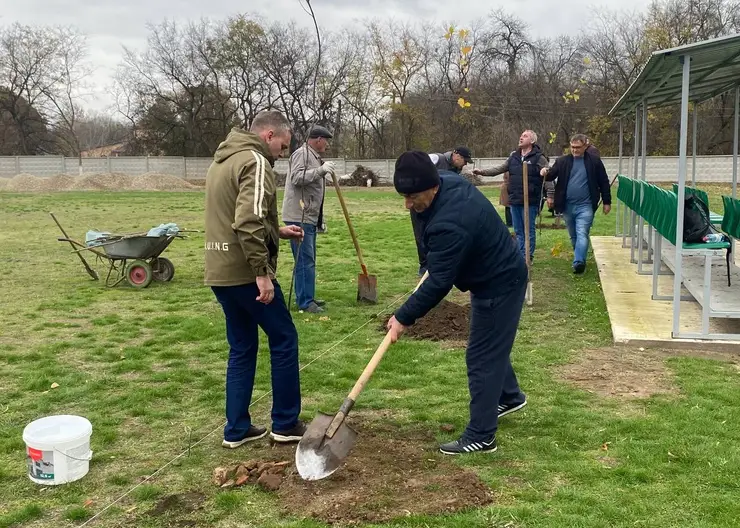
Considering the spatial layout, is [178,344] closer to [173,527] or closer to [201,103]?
[173,527]

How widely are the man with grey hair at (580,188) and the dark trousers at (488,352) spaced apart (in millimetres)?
5740

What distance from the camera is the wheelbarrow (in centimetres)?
918

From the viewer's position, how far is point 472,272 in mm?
3850

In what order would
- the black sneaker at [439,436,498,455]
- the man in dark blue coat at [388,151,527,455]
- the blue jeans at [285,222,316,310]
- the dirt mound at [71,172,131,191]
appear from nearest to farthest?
the man in dark blue coat at [388,151,527,455] < the black sneaker at [439,436,498,455] < the blue jeans at [285,222,316,310] < the dirt mound at [71,172,131,191]

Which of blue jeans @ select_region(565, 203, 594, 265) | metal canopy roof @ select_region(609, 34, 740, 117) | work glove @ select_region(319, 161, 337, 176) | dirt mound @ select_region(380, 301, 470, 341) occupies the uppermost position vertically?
metal canopy roof @ select_region(609, 34, 740, 117)

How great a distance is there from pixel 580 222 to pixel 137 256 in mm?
5923

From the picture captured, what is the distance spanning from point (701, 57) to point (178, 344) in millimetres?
5481

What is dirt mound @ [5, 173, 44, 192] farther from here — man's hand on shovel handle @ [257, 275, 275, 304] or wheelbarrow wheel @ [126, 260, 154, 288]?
man's hand on shovel handle @ [257, 275, 275, 304]

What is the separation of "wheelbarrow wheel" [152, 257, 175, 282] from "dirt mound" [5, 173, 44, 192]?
30.2 m

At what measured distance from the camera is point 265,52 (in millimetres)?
48031

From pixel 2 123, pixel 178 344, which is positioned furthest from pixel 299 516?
pixel 2 123

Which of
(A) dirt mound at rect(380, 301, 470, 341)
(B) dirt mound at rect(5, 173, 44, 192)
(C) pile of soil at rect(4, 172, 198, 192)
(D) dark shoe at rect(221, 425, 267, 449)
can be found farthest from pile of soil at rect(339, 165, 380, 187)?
(D) dark shoe at rect(221, 425, 267, 449)

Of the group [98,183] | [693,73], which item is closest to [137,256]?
[693,73]

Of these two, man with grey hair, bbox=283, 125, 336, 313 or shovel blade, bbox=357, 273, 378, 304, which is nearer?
man with grey hair, bbox=283, 125, 336, 313
